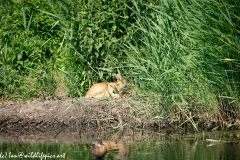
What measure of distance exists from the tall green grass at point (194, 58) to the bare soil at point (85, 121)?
0.91 ft

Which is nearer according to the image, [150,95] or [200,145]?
[200,145]

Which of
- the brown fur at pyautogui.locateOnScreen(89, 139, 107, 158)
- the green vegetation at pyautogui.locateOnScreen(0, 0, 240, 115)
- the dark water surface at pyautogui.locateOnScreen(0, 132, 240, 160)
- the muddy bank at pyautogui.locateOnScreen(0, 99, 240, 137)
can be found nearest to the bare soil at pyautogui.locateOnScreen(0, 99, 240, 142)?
the muddy bank at pyautogui.locateOnScreen(0, 99, 240, 137)

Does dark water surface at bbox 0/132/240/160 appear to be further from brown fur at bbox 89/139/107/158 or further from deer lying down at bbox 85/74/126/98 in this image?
deer lying down at bbox 85/74/126/98

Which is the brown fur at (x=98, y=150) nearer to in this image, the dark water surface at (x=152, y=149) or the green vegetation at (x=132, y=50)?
the dark water surface at (x=152, y=149)

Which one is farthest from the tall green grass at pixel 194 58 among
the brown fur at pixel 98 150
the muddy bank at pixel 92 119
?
the brown fur at pixel 98 150

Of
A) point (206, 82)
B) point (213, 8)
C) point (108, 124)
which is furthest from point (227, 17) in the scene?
point (108, 124)

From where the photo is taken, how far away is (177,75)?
10.1 meters

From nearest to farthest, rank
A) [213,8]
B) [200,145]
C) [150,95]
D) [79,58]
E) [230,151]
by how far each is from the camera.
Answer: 1. [230,151]
2. [200,145]
3. [213,8]
4. [150,95]
5. [79,58]

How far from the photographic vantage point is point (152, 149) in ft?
28.6

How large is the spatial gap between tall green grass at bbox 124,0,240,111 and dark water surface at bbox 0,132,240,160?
0.69 meters

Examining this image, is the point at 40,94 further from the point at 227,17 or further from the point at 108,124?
the point at 227,17

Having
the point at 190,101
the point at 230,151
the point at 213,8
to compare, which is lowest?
the point at 230,151

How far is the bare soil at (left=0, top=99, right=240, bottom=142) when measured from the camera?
33.3 ft

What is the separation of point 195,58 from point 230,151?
6.79 ft
